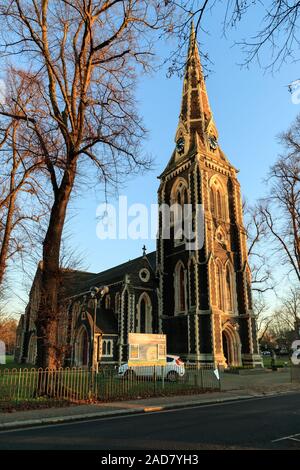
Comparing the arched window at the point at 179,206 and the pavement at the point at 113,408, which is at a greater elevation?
the arched window at the point at 179,206

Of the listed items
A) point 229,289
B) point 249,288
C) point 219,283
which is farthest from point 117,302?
point 249,288

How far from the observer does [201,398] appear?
15148 millimetres

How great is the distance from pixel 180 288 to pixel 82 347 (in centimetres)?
1184

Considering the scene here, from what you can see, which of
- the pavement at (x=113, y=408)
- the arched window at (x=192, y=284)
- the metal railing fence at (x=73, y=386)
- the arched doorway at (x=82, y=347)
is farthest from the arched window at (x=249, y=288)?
the metal railing fence at (x=73, y=386)

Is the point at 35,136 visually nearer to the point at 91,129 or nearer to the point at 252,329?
the point at 91,129

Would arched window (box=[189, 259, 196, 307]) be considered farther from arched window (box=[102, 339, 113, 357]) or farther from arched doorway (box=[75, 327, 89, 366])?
arched doorway (box=[75, 327, 89, 366])

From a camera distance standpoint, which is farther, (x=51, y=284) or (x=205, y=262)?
(x=205, y=262)

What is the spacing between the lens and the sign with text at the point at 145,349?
1673cm

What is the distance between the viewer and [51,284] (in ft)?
48.0

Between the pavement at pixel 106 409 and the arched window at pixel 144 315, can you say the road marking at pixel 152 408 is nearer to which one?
the pavement at pixel 106 409

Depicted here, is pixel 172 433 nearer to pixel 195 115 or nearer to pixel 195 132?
pixel 195 132

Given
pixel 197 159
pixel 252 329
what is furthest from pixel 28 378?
pixel 197 159

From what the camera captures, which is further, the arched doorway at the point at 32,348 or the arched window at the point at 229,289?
the arched doorway at the point at 32,348

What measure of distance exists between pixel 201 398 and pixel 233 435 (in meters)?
7.94
